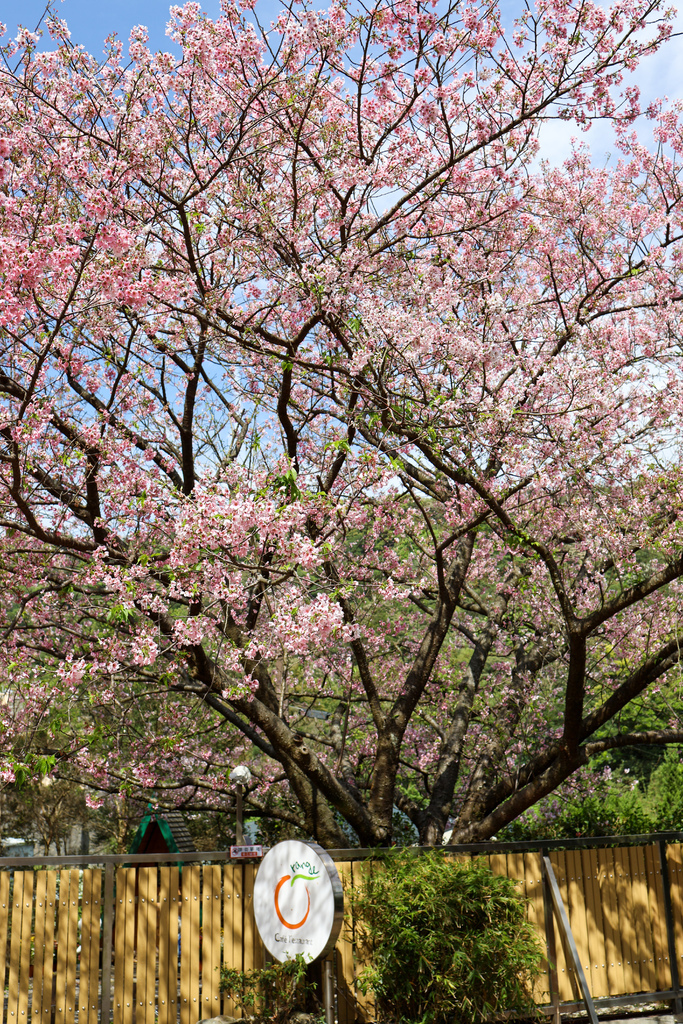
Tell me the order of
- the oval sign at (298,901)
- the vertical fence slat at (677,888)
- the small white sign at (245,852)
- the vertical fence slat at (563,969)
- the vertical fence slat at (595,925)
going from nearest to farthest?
the oval sign at (298,901) → the small white sign at (245,852) → the vertical fence slat at (563,969) → the vertical fence slat at (595,925) → the vertical fence slat at (677,888)

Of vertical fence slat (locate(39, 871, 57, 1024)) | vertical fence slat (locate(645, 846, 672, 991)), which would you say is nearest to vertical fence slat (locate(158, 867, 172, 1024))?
vertical fence slat (locate(39, 871, 57, 1024))

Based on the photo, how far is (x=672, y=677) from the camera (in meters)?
11.3

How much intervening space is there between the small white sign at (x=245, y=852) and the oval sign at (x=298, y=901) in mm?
269

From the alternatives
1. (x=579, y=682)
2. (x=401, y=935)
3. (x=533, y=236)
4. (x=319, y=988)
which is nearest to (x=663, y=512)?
(x=579, y=682)

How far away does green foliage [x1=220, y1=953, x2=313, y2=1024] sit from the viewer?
239 inches

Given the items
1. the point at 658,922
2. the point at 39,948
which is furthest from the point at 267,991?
the point at 658,922

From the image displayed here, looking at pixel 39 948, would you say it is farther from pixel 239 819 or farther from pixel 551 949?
pixel 551 949

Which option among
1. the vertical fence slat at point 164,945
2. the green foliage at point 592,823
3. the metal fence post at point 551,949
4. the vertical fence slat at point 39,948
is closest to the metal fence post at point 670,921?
the metal fence post at point 551,949

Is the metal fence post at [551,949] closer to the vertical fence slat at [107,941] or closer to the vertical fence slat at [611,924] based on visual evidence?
the vertical fence slat at [611,924]

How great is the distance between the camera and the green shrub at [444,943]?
593 centimetres

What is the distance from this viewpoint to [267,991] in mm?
6223

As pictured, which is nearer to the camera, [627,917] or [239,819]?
[627,917]

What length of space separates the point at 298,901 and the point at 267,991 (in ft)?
3.12

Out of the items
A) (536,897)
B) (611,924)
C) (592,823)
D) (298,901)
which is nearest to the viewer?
(298,901)
